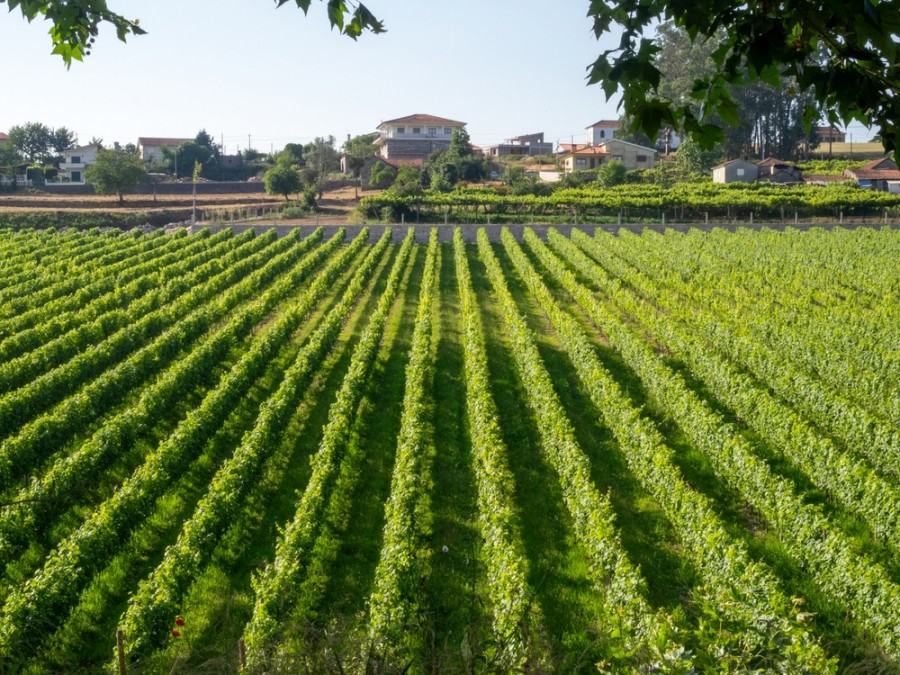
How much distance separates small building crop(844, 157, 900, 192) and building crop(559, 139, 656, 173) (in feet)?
62.4

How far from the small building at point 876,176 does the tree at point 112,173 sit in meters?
64.0

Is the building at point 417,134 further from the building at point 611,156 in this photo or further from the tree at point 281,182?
the tree at point 281,182

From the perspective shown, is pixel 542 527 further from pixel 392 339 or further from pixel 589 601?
pixel 392 339

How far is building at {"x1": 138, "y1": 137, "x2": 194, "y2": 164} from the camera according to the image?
91.1 metres

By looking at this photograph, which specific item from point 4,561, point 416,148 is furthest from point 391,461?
point 416,148

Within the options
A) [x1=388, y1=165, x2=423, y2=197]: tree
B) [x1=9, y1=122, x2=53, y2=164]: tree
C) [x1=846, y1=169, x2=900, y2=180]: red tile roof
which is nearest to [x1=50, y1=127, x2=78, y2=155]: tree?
[x1=9, y1=122, x2=53, y2=164]: tree

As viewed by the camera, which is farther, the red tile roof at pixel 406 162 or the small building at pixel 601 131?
the small building at pixel 601 131

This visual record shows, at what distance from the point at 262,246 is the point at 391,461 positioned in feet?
105

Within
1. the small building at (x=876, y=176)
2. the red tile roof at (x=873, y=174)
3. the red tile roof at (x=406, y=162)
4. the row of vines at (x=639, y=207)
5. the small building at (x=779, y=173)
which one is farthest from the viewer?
the red tile roof at (x=406, y=162)

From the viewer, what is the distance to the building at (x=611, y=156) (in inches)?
3265

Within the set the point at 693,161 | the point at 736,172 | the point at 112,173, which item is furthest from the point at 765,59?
the point at 693,161

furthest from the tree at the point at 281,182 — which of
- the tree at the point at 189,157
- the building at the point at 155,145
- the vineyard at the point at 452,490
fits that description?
the vineyard at the point at 452,490

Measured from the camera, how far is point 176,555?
398 inches

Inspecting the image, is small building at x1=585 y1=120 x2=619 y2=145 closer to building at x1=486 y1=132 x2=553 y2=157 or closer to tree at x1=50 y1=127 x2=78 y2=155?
building at x1=486 y1=132 x2=553 y2=157
